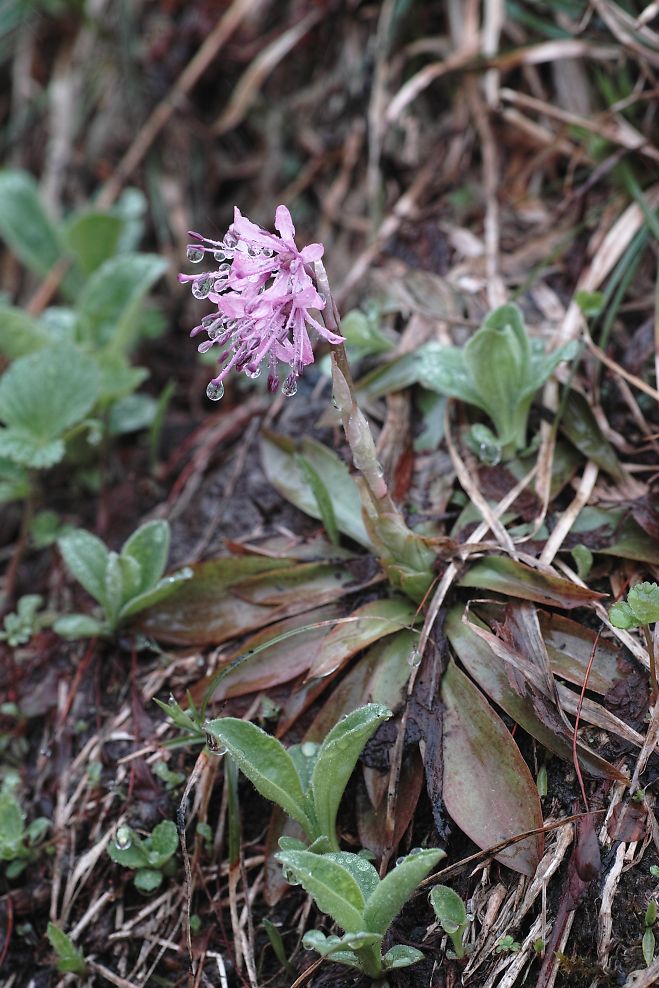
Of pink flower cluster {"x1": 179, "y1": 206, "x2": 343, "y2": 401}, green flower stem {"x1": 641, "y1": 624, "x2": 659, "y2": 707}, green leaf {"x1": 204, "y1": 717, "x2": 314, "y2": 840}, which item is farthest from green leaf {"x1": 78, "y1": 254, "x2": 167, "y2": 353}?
green flower stem {"x1": 641, "y1": 624, "x2": 659, "y2": 707}

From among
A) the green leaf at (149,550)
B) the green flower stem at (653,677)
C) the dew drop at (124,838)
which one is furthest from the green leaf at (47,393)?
the green flower stem at (653,677)

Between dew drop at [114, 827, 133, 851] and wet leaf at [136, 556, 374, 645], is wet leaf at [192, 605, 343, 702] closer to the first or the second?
wet leaf at [136, 556, 374, 645]

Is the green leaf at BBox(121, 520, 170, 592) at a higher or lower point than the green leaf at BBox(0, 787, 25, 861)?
Result: higher

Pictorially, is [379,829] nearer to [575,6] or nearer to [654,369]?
[654,369]

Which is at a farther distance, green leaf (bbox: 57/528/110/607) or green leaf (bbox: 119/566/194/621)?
green leaf (bbox: 57/528/110/607)

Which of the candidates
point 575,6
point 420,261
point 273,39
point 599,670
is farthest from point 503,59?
point 599,670

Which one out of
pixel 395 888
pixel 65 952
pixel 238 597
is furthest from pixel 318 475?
pixel 65 952
